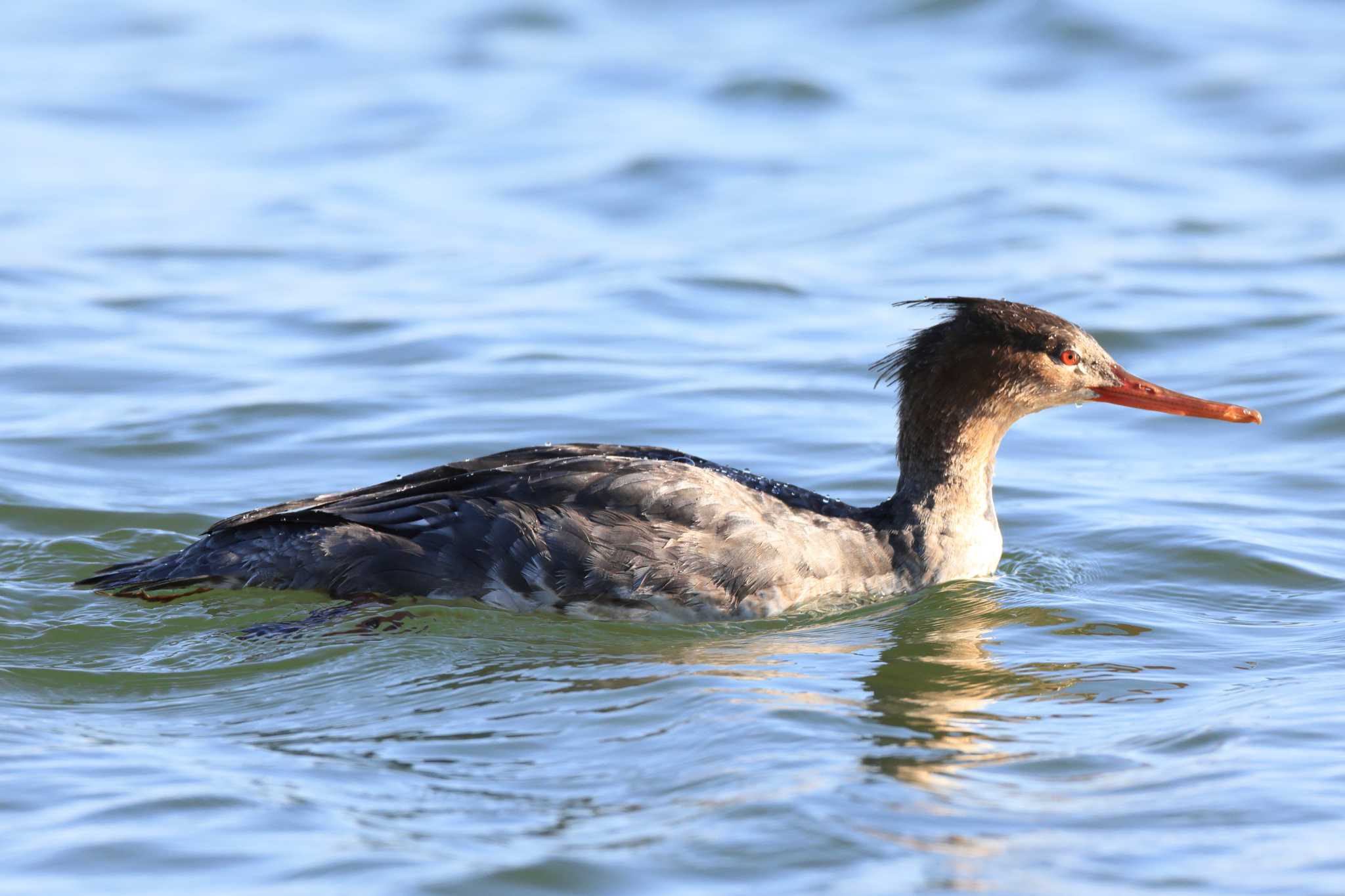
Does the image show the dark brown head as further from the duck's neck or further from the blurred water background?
the blurred water background

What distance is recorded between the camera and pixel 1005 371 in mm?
7863

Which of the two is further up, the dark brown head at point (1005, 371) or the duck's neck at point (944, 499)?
the dark brown head at point (1005, 371)

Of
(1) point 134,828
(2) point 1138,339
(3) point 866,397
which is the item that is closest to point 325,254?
(3) point 866,397

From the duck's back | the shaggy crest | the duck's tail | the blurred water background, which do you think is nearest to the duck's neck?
the blurred water background

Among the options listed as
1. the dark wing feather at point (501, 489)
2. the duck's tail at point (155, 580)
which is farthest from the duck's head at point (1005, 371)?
the duck's tail at point (155, 580)

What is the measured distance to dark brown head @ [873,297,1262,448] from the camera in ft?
25.7

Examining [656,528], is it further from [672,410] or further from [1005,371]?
[672,410]

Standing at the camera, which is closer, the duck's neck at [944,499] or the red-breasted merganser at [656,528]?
the red-breasted merganser at [656,528]

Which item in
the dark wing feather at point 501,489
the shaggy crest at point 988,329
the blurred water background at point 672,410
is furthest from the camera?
the shaggy crest at point 988,329

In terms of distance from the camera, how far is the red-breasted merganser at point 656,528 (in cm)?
720

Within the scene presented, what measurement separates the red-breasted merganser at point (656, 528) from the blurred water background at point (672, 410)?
0.49 ft

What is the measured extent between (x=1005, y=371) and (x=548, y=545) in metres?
2.22

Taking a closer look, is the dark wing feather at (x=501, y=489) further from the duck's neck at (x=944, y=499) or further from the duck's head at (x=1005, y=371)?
the duck's head at (x=1005, y=371)

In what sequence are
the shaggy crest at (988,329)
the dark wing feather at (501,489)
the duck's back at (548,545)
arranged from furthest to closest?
the shaggy crest at (988,329), the dark wing feather at (501,489), the duck's back at (548,545)
